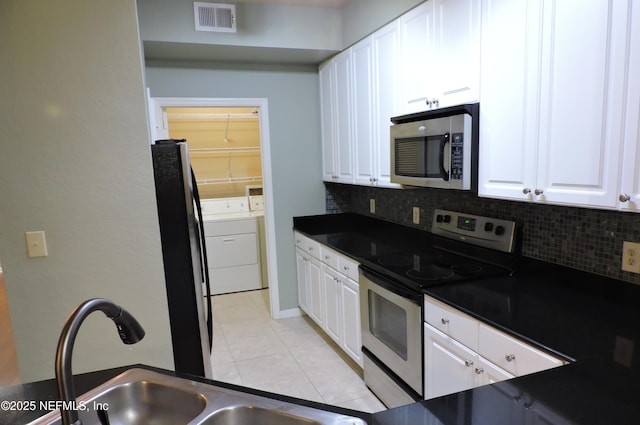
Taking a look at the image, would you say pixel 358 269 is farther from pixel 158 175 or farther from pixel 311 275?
pixel 158 175

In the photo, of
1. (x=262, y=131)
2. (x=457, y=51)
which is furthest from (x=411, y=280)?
(x=262, y=131)

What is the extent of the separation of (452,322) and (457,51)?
1316mm

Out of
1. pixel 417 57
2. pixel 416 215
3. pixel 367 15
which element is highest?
pixel 367 15

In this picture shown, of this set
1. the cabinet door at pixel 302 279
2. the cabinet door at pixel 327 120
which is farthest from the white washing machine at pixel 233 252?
the cabinet door at pixel 327 120

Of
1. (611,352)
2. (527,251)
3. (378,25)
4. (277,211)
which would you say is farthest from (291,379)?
(378,25)

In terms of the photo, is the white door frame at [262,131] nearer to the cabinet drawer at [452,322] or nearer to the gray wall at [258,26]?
the gray wall at [258,26]

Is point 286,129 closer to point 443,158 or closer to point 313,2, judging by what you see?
point 313,2

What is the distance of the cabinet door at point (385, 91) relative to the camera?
2598 mm

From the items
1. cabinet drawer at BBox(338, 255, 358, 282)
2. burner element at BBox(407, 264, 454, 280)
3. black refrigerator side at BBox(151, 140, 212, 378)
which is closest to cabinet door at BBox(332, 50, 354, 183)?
cabinet drawer at BBox(338, 255, 358, 282)

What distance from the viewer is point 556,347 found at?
1.29 meters

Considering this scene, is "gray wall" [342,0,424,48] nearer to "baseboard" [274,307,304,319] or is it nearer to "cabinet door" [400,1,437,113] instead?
"cabinet door" [400,1,437,113]

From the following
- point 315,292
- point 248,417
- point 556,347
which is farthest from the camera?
point 315,292

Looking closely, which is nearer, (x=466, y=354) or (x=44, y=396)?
(x=44, y=396)

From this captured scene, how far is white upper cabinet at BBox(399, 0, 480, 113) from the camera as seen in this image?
6.48 ft
